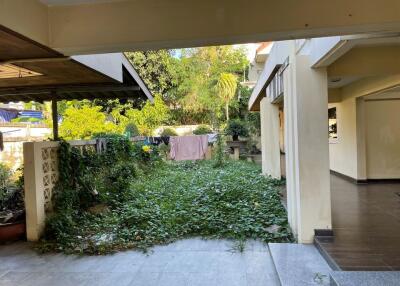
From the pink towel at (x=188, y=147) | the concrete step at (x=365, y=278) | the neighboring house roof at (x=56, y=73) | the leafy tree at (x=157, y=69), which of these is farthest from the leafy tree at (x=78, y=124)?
the concrete step at (x=365, y=278)

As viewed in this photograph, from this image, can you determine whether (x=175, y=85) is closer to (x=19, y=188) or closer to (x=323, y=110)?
(x=19, y=188)

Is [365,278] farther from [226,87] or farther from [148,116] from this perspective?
[226,87]

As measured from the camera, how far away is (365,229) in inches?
179

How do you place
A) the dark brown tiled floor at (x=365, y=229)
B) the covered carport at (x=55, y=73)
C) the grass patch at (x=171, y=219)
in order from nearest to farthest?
the covered carport at (x=55, y=73) < the dark brown tiled floor at (x=365, y=229) < the grass patch at (x=171, y=219)

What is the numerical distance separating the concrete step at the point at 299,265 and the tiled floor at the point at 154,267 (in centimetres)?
11

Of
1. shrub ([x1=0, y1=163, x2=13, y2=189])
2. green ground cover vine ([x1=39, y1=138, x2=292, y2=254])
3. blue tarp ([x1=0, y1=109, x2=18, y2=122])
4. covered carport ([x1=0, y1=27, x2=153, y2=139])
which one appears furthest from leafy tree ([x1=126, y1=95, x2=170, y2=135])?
shrub ([x1=0, y1=163, x2=13, y2=189])

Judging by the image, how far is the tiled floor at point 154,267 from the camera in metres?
3.60

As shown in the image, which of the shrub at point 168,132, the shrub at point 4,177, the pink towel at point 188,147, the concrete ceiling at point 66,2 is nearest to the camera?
the concrete ceiling at point 66,2

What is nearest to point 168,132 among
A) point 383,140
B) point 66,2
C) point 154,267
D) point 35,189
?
point 383,140

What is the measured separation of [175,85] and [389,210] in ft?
58.1

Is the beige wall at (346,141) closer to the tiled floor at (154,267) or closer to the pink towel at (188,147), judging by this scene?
the tiled floor at (154,267)

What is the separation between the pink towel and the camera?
1531 cm

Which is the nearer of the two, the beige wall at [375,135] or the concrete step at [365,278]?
the concrete step at [365,278]

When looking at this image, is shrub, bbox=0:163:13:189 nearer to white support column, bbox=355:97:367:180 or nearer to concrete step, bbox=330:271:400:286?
concrete step, bbox=330:271:400:286
